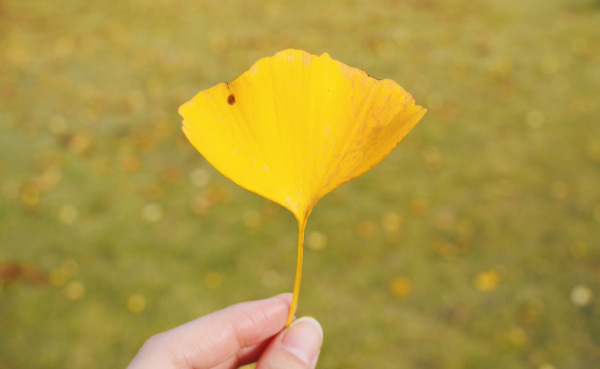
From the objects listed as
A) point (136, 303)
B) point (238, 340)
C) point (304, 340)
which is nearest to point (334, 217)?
point (136, 303)

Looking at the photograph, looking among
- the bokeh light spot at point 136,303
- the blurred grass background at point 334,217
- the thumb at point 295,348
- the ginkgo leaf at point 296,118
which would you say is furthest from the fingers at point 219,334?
the bokeh light spot at point 136,303

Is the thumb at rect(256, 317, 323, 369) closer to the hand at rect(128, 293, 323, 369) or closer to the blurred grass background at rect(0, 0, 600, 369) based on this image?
the hand at rect(128, 293, 323, 369)

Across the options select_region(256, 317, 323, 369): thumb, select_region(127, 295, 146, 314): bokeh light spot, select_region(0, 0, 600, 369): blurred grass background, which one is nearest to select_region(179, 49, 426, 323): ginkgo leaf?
select_region(256, 317, 323, 369): thumb

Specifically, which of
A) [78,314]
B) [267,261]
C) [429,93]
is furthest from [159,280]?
[429,93]

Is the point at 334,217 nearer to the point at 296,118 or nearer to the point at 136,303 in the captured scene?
the point at 136,303

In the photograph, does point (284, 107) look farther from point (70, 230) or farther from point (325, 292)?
point (70, 230)

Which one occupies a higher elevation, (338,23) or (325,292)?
(338,23)
